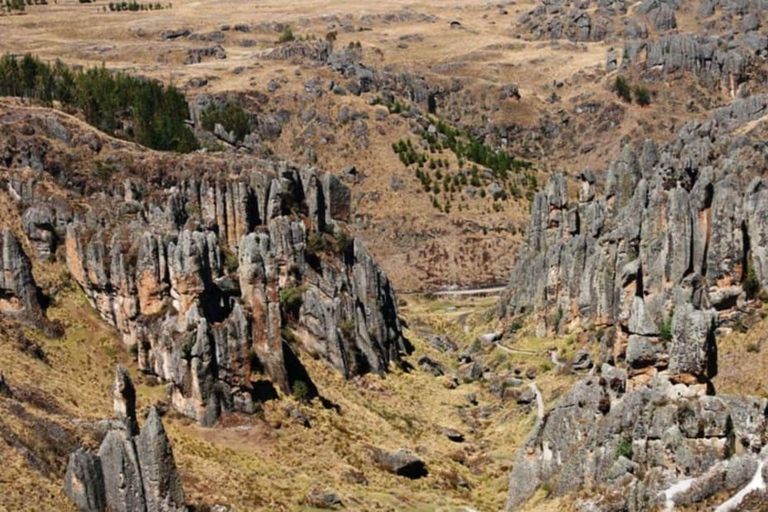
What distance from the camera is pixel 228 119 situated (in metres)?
167

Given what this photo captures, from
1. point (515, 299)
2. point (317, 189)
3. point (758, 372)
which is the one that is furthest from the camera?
point (515, 299)

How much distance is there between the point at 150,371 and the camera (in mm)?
67312

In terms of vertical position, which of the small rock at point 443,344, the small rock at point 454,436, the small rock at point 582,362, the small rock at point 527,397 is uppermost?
the small rock at point 582,362

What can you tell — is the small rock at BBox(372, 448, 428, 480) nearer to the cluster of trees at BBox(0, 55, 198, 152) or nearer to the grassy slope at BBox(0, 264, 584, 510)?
the grassy slope at BBox(0, 264, 584, 510)

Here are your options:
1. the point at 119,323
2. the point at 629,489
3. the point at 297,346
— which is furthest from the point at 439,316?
the point at 629,489

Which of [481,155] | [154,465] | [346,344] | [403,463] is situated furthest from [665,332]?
[481,155]

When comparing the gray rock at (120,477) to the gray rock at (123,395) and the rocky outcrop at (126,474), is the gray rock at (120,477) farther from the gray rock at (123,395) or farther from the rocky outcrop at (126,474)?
the gray rock at (123,395)

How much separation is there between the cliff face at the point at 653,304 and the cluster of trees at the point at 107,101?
184ft

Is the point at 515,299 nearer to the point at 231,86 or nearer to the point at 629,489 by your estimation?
→ the point at 629,489

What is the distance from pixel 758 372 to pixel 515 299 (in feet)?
163

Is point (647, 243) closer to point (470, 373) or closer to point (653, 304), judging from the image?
point (653, 304)

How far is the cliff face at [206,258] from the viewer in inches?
2569

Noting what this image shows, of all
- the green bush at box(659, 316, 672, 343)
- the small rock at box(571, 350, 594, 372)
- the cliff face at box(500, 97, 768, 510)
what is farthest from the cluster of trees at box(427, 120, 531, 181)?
the green bush at box(659, 316, 672, 343)

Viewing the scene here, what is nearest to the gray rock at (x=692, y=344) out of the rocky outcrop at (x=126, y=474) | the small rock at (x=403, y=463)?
the small rock at (x=403, y=463)
